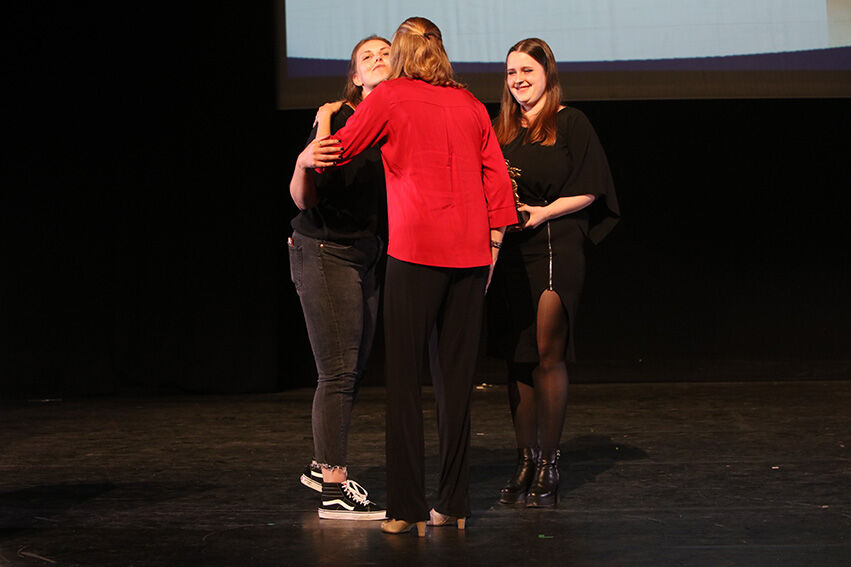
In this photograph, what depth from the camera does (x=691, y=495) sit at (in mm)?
2918

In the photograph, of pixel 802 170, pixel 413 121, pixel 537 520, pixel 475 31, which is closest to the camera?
pixel 413 121

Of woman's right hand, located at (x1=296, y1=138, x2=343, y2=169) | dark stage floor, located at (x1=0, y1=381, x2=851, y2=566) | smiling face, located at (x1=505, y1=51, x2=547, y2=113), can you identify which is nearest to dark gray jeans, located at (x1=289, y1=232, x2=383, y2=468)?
dark stage floor, located at (x1=0, y1=381, x2=851, y2=566)

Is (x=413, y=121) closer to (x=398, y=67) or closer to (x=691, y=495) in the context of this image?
(x=398, y=67)

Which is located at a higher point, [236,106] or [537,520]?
[236,106]

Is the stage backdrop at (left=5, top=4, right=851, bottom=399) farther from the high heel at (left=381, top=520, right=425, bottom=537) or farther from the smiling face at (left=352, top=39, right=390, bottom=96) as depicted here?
the high heel at (left=381, top=520, right=425, bottom=537)

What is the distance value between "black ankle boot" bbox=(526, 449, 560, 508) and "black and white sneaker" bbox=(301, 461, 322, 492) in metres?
0.55

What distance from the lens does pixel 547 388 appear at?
2877 mm

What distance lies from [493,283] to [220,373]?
8.70ft

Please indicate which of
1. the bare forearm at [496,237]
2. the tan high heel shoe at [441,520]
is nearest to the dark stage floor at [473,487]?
the tan high heel shoe at [441,520]

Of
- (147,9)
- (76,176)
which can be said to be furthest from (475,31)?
(76,176)

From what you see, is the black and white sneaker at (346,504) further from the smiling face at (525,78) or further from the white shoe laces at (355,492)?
the smiling face at (525,78)

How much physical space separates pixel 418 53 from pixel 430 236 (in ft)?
1.36

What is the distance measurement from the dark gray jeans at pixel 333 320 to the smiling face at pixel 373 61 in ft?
1.34

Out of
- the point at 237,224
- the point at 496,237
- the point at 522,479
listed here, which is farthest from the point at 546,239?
the point at 237,224
